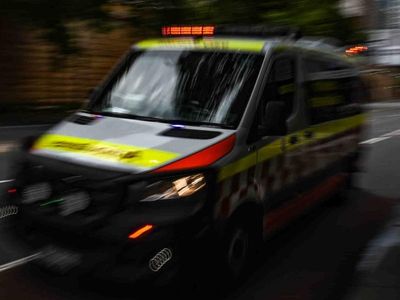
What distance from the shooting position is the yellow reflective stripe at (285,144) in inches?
155

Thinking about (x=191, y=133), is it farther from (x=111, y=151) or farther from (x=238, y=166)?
(x=111, y=151)

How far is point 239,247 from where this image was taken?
4.24 metres

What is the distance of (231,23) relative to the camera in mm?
3922

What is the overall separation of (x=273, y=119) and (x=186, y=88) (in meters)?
0.76

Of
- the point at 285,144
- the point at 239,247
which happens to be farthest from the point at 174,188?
the point at 285,144

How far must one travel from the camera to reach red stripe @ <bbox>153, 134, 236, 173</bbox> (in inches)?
143

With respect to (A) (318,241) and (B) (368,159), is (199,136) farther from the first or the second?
(B) (368,159)

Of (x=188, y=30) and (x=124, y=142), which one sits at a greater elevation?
(x=188, y=30)

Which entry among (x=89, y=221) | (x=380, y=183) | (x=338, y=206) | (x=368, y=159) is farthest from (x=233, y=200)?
(x=368, y=159)

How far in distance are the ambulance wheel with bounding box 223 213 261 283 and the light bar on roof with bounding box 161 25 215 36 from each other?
1.40 metres

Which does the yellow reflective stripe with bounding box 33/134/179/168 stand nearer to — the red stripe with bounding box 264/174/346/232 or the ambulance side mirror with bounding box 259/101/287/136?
the ambulance side mirror with bounding box 259/101/287/136

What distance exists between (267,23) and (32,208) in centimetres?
205

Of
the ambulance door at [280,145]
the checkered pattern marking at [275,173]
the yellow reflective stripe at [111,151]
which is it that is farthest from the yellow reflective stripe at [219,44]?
the yellow reflective stripe at [111,151]

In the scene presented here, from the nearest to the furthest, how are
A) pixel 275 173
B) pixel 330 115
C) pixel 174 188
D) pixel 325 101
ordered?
pixel 174 188 → pixel 275 173 → pixel 325 101 → pixel 330 115
